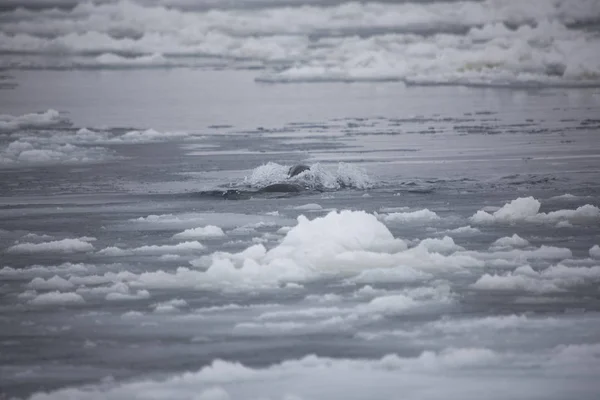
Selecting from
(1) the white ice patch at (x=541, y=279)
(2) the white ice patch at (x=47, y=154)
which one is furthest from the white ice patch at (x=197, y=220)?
(2) the white ice patch at (x=47, y=154)

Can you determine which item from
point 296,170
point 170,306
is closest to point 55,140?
point 296,170

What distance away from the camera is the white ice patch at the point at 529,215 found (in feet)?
53.1

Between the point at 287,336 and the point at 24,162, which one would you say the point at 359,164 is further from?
the point at 287,336

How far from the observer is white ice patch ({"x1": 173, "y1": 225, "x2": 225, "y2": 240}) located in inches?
607

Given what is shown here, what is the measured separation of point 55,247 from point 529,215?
648 cm

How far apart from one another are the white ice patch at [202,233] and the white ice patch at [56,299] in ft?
11.7

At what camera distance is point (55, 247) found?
1486 cm

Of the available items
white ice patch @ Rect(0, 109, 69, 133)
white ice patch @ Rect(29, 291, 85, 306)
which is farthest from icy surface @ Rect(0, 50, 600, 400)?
white ice patch @ Rect(0, 109, 69, 133)

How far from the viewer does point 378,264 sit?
511 inches

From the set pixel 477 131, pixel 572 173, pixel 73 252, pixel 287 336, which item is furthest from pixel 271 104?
pixel 287 336

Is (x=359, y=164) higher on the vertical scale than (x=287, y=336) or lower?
higher

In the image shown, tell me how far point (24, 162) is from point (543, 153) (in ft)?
39.5

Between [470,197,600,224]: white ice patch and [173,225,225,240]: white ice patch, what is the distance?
11.7 ft

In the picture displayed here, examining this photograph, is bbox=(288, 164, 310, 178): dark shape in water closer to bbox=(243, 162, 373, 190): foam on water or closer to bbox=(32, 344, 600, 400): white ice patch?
bbox=(243, 162, 373, 190): foam on water
